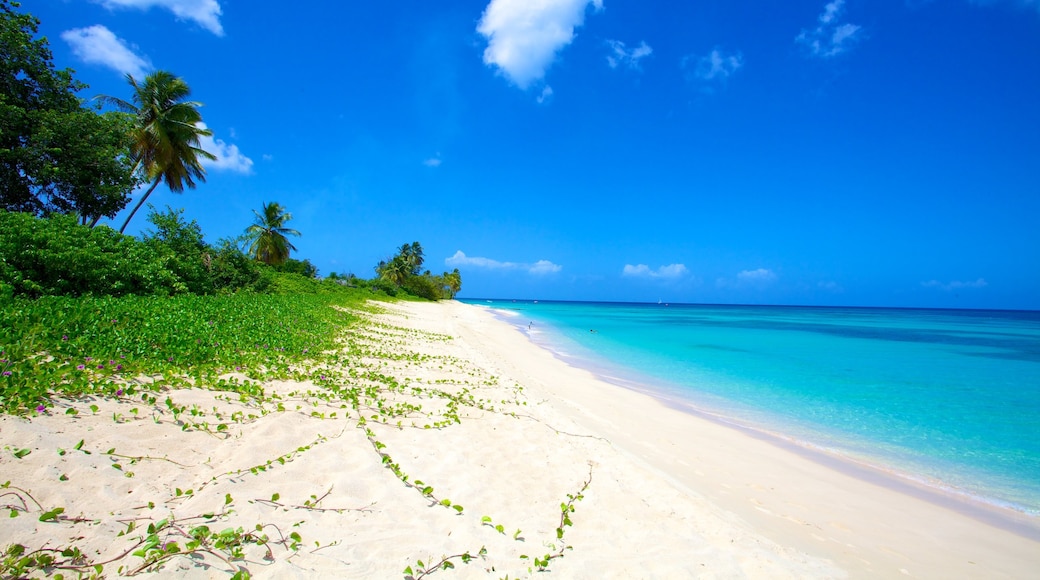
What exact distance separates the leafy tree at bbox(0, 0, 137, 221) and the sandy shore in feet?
61.2

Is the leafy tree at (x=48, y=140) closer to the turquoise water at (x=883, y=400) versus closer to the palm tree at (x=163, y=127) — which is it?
the palm tree at (x=163, y=127)

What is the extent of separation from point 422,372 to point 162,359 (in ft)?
15.9

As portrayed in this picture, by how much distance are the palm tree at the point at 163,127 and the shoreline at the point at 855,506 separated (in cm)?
2905

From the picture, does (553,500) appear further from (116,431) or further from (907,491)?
(907,491)

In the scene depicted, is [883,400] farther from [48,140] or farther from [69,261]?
[48,140]

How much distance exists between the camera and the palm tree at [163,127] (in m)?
23.6

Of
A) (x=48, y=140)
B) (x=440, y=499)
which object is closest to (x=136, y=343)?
(x=440, y=499)

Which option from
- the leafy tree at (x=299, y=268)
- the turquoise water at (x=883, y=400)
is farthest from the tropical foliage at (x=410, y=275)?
the turquoise water at (x=883, y=400)

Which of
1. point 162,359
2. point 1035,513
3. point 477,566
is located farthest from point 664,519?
point 162,359

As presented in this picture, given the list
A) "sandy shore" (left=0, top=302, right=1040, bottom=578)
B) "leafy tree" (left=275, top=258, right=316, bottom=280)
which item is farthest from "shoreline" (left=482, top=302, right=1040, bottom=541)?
"leafy tree" (left=275, top=258, right=316, bottom=280)

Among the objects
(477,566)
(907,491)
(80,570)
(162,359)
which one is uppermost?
(162,359)

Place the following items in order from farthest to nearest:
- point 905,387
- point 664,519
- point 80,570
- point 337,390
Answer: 1. point 905,387
2. point 337,390
3. point 664,519
4. point 80,570

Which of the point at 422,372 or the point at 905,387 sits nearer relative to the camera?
the point at 422,372

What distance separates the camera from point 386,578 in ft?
10.2
